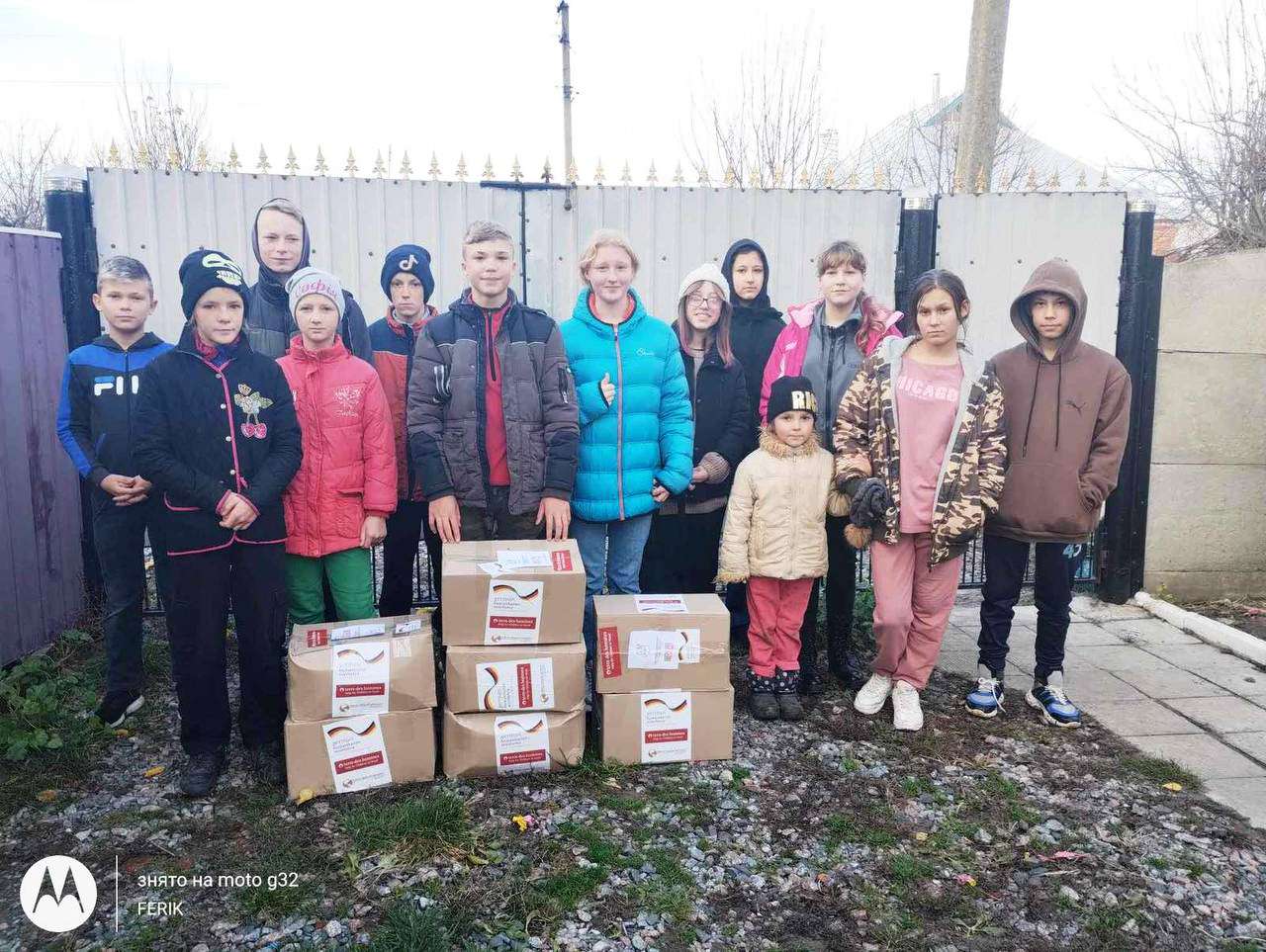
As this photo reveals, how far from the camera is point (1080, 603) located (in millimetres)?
5512

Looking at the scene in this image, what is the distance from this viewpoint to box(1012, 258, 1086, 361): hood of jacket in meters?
Answer: 3.60

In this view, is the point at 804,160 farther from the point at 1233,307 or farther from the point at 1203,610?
the point at 1203,610

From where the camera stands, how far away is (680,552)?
436 centimetres

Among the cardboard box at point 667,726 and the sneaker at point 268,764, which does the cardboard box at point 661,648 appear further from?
the sneaker at point 268,764

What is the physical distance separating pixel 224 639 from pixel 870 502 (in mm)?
2568

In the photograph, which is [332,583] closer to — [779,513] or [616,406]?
[616,406]

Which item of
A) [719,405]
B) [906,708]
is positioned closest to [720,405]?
[719,405]

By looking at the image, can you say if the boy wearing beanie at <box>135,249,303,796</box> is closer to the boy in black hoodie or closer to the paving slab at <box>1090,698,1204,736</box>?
the boy in black hoodie

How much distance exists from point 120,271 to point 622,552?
92.3 inches

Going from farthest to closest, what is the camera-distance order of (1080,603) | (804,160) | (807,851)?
(804,160) < (1080,603) < (807,851)

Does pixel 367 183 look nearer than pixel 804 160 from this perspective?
Yes

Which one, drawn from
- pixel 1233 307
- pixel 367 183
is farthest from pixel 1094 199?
pixel 367 183

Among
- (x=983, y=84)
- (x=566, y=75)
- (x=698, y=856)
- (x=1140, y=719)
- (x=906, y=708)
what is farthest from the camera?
(x=566, y=75)

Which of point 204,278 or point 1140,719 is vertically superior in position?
point 204,278
